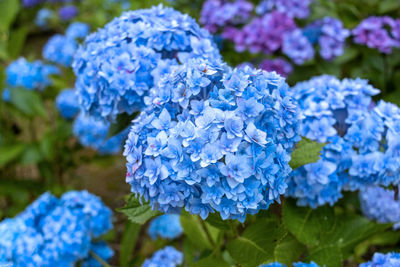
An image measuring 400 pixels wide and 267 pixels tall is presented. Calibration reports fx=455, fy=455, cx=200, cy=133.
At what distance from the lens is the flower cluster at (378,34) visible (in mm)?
2229

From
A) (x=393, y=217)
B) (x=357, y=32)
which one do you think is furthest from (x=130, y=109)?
A: (x=357, y=32)

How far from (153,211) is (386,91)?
5.75ft

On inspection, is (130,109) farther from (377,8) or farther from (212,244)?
(377,8)

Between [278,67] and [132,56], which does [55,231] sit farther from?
[278,67]

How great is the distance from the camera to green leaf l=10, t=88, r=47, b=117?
272cm

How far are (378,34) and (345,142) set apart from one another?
1.08m

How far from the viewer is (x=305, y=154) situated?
49.0 inches

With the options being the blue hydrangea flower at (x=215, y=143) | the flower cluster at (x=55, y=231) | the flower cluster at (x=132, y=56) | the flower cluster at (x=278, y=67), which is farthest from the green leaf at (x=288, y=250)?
the flower cluster at (x=278, y=67)

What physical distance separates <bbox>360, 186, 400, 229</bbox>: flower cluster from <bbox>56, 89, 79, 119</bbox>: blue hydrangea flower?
5.84 feet

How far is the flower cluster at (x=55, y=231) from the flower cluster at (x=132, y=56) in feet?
1.58

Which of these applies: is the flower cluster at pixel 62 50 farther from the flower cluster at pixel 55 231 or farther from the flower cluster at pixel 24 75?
the flower cluster at pixel 55 231

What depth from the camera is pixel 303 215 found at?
150cm

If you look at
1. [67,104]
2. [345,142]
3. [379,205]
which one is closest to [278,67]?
[379,205]

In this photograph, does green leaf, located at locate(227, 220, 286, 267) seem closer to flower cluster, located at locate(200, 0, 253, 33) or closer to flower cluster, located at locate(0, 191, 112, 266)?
flower cluster, located at locate(0, 191, 112, 266)
